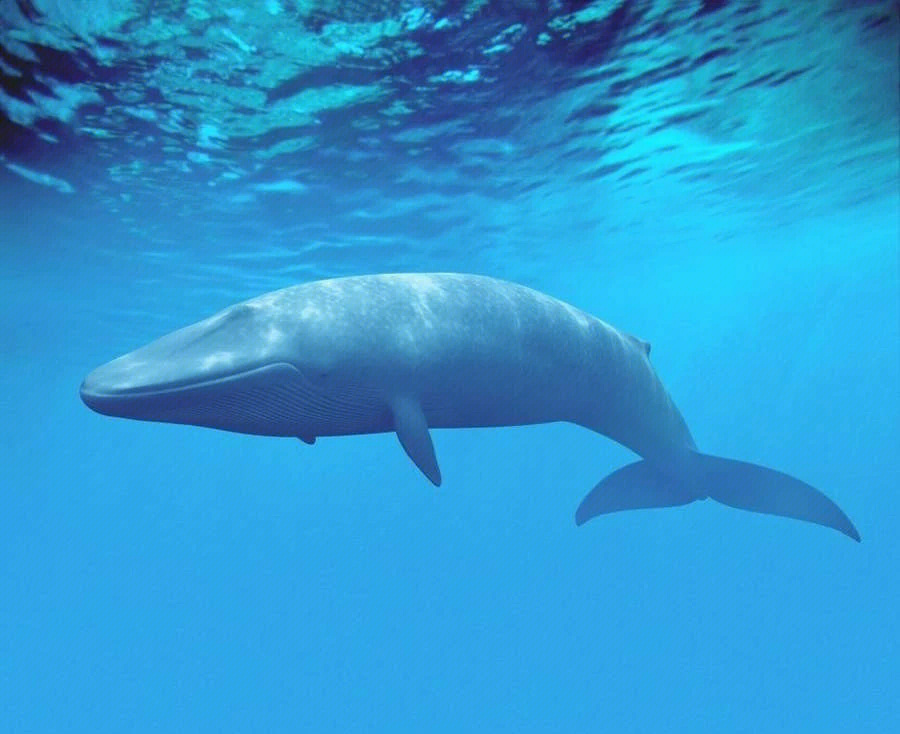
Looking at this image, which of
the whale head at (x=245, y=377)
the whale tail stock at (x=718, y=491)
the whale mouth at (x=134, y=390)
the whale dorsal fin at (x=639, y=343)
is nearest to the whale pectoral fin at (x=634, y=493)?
the whale tail stock at (x=718, y=491)

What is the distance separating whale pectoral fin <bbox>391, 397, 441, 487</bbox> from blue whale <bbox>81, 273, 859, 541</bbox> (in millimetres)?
11

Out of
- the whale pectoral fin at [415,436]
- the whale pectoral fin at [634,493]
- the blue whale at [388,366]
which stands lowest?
the whale pectoral fin at [634,493]

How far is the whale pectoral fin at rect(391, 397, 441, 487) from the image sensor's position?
5.70m

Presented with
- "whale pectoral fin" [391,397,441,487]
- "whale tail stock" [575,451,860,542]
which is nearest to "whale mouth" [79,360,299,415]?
"whale pectoral fin" [391,397,441,487]

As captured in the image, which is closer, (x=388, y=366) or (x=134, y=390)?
(x=134, y=390)

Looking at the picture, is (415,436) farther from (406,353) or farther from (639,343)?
(639,343)

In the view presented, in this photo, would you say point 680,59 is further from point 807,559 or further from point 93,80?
A: point 807,559

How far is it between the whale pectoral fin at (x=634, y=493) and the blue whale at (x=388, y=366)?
7.88 ft

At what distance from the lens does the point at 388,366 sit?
19.0ft

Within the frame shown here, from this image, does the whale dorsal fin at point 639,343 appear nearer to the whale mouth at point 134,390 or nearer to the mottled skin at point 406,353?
the mottled skin at point 406,353

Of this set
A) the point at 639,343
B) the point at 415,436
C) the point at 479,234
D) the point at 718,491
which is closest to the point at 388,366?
the point at 415,436

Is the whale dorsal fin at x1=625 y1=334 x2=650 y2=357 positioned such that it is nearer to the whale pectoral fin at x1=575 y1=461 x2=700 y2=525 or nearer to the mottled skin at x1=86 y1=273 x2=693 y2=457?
the mottled skin at x1=86 y1=273 x2=693 y2=457

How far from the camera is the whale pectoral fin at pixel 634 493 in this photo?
10.9 meters

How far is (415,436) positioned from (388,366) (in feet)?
1.87
